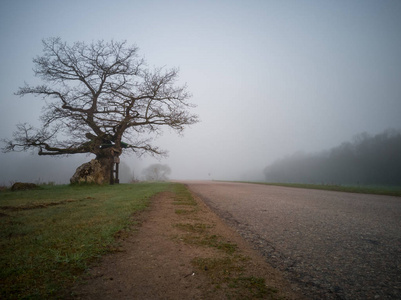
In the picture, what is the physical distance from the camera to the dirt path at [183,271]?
1.75 m

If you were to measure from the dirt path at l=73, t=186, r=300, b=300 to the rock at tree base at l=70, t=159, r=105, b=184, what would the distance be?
Result: 41.1 ft

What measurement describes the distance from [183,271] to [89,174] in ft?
47.2

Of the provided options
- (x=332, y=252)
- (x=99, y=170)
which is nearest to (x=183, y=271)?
(x=332, y=252)

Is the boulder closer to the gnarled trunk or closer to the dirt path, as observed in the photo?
the gnarled trunk

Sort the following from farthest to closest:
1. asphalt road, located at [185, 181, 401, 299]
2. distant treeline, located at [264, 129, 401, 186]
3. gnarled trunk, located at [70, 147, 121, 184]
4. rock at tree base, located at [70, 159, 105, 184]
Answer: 1. distant treeline, located at [264, 129, 401, 186]
2. gnarled trunk, located at [70, 147, 121, 184]
3. rock at tree base, located at [70, 159, 105, 184]
4. asphalt road, located at [185, 181, 401, 299]

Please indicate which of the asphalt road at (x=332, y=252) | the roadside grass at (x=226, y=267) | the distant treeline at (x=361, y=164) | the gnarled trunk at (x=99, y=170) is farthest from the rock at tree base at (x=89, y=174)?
the distant treeline at (x=361, y=164)

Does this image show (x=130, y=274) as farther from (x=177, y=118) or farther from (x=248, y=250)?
(x=177, y=118)

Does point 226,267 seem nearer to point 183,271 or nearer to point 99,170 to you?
point 183,271

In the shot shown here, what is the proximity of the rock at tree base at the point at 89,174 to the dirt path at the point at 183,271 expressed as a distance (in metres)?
12.5

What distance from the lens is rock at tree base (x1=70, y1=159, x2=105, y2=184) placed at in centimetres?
1363

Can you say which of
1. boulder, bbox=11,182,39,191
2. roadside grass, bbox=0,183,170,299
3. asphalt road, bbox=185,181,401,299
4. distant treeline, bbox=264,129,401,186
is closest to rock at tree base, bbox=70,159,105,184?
boulder, bbox=11,182,39,191

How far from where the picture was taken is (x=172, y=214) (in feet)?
16.3

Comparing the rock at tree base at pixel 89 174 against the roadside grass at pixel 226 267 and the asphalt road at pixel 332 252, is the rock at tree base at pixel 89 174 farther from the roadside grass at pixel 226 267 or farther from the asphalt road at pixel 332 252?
the roadside grass at pixel 226 267

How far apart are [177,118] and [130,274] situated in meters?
15.3
